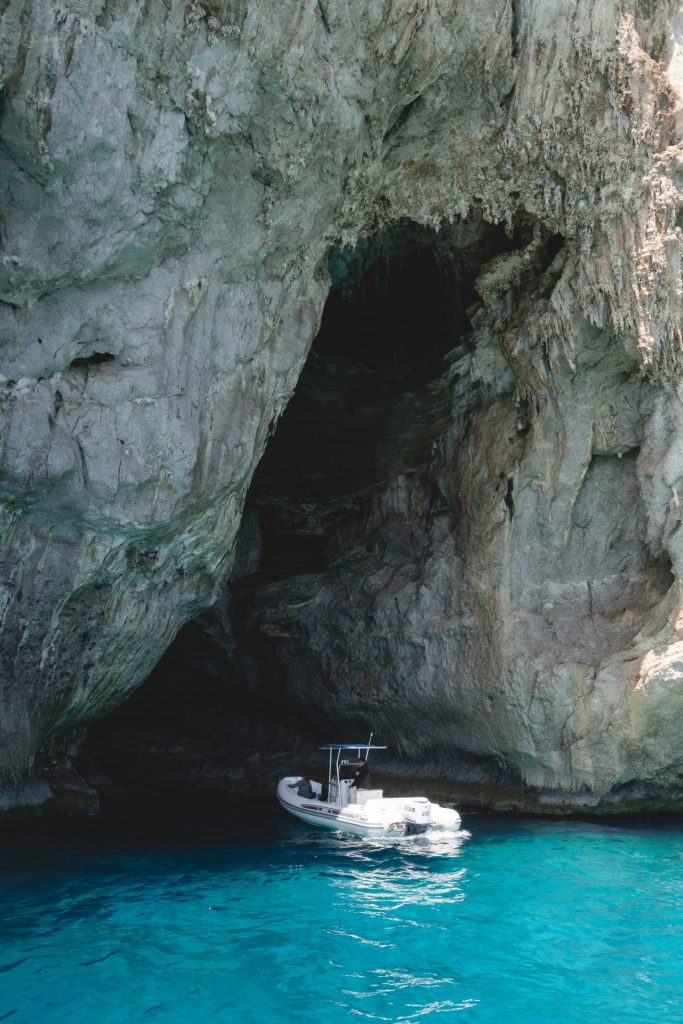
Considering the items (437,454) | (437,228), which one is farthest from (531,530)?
(437,228)

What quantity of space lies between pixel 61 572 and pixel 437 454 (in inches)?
305

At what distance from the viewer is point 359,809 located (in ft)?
49.3

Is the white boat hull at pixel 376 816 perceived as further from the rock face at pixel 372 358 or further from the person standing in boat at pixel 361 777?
the rock face at pixel 372 358

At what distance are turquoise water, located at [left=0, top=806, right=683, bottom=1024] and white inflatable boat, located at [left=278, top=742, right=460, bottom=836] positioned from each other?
0.26 meters

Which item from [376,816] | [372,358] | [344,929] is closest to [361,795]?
[376,816]

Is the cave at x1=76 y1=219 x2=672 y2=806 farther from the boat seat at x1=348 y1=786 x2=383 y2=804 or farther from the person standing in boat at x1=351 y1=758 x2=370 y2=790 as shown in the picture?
the boat seat at x1=348 y1=786 x2=383 y2=804

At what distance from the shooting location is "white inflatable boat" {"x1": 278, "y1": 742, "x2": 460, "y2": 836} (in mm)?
14445

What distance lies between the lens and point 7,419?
12.0m

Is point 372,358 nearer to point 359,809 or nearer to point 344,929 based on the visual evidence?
point 359,809

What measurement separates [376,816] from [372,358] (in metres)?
8.45

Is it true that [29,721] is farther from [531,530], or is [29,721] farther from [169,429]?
[531,530]

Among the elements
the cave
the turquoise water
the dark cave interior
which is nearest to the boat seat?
the turquoise water

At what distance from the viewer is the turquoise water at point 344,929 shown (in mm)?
8273

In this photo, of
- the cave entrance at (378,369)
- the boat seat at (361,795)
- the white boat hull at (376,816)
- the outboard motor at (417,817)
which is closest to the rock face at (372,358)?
the cave entrance at (378,369)
